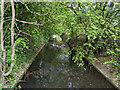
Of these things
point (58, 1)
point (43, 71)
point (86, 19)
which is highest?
point (58, 1)

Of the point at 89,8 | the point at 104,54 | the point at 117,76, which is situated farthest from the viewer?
the point at 104,54

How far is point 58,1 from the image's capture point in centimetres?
687

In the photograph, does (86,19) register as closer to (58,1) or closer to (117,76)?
(58,1)

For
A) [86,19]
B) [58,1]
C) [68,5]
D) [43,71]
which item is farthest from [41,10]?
[43,71]

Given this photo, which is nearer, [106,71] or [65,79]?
[65,79]

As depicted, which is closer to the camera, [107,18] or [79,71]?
[107,18]

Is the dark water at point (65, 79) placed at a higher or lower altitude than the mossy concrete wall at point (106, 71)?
lower

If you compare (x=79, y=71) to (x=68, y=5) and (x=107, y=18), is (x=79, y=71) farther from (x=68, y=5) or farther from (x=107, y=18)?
(x=68, y=5)

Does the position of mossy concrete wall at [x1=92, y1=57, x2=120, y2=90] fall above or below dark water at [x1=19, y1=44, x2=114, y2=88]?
above

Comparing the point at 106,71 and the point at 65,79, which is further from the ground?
the point at 106,71

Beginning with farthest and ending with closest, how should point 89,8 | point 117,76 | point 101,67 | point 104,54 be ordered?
point 104,54 < point 101,67 < point 89,8 < point 117,76

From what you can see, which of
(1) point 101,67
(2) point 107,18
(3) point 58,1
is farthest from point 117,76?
(3) point 58,1

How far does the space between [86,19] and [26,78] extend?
5146mm

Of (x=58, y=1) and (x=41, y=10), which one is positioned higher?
(x=58, y=1)
